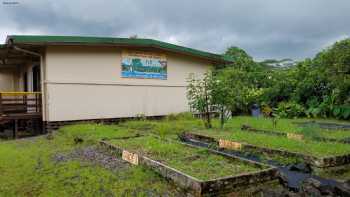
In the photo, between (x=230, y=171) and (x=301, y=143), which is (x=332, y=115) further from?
(x=230, y=171)

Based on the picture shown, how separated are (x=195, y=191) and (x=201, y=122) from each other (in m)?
6.96

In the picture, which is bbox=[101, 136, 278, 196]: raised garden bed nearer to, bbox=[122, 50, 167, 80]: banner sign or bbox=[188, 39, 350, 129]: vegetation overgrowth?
bbox=[188, 39, 350, 129]: vegetation overgrowth

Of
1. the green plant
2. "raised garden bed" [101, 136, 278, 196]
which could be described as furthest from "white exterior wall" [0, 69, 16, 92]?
"raised garden bed" [101, 136, 278, 196]

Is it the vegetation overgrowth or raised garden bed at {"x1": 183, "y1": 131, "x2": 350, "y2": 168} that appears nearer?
raised garden bed at {"x1": 183, "y1": 131, "x2": 350, "y2": 168}

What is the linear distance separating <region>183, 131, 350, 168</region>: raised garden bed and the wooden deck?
517cm

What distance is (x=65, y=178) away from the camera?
15.1 ft

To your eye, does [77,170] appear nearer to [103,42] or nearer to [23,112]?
[103,42]

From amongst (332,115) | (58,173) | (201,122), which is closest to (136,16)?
(201,122)

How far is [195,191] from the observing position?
149 inches

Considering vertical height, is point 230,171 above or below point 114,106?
→ below

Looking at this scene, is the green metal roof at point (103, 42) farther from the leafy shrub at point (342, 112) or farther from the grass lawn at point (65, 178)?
the leafy shrub at point (342, 112)

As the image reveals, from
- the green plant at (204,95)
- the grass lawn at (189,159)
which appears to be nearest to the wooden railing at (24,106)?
the grass lawn at (189,159)

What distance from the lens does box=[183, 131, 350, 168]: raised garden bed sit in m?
5.15

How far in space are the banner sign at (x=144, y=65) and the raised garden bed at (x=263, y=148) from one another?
376 centimetres
